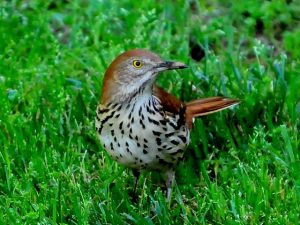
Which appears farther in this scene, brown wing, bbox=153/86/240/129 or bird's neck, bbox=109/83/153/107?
brown wing, bbox=153/86/240/129

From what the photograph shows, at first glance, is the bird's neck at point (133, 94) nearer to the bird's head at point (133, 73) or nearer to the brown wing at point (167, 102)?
the bird's head at point (133, 73)

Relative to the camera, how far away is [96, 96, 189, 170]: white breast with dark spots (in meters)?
5.30

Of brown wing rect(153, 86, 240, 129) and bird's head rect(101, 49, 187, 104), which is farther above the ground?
bird's head rect(101, 49, 187, 104)

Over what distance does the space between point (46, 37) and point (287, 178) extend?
253 centimetres

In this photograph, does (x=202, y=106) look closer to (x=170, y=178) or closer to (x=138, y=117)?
(x=170, y=178)

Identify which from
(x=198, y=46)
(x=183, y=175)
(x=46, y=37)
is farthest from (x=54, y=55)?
(x=183, y=175)

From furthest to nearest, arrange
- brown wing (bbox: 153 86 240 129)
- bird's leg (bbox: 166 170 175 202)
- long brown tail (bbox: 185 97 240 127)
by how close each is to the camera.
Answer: long brown tail (bbox: 185 97 240 127) → brown wing (bbox: 153 86 240 129) → bird's leg (bbox: 166 170 175 202)

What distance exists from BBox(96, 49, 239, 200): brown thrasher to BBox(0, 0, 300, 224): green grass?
0.80 feet

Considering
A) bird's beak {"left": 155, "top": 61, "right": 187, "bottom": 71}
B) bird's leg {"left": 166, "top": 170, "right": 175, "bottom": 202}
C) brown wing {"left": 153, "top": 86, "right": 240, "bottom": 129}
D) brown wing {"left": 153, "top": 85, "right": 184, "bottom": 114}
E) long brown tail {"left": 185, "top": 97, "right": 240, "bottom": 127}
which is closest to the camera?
bird's beak {"left": 155, "top": 61, "right": 187, "bottom": 71}

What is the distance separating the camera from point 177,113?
18.3 feet

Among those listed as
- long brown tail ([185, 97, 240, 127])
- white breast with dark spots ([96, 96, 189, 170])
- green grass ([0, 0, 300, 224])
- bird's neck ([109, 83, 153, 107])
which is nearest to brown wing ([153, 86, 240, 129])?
long brown tail ([185, 97, 240, 127])

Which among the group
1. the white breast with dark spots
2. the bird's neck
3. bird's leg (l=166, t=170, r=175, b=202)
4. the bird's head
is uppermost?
the bird's head

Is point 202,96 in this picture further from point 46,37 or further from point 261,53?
point 46,37

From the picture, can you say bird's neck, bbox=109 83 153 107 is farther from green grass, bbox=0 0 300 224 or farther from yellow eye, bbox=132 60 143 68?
green grass, bbox=0 0 300 224
